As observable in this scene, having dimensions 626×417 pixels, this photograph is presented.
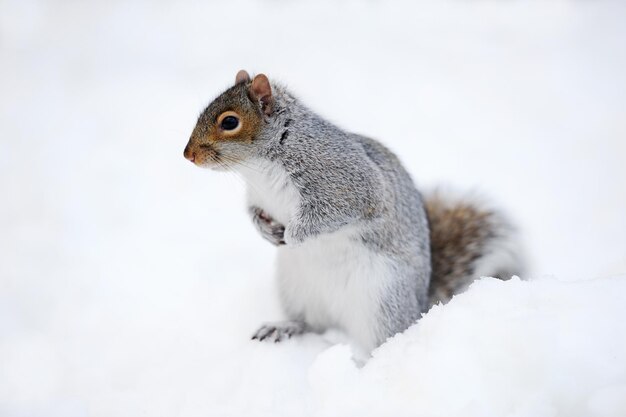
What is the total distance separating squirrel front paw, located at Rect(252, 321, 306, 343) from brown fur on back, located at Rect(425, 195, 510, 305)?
0.48 meters

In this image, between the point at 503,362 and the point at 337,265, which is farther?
the point at 337,265

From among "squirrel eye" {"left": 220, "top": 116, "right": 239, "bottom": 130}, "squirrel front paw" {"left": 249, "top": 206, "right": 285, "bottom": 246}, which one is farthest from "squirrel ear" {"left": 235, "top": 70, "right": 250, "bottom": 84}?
"squirrel front paw" {"left": 249, "top": 206, "right": 285, "bottom": 246}

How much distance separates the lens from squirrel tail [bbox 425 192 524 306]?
2229mm

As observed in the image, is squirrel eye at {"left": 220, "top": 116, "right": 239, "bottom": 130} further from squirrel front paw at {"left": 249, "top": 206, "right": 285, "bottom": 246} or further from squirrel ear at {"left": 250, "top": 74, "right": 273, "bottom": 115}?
squirrel front paw at {"left": 249, "top": 206, "right": 285, "bottom": 246}

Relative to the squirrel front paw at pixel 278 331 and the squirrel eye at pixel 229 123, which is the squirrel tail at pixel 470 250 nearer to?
the squirrel front paw at pixel 278 331

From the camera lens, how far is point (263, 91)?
1.83 m

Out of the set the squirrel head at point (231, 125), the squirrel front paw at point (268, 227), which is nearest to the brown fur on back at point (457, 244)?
the squirrel front paw at point (268, 227)

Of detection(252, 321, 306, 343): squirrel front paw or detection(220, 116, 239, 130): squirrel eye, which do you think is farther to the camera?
detection(252, 321, 306, 343): squirrel front paw

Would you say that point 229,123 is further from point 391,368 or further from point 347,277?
point 391,368

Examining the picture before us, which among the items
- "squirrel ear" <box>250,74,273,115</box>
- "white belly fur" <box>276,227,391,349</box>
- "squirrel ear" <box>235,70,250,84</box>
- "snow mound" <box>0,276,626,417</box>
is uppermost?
"squirrel ear" <box>235,70,250,84</box>

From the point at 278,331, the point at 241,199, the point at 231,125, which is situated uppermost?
the point at 241,199

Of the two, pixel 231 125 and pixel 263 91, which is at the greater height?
pixel 263 91

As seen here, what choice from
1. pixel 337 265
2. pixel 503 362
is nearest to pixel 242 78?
pixel 337 265

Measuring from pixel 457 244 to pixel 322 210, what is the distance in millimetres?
673
